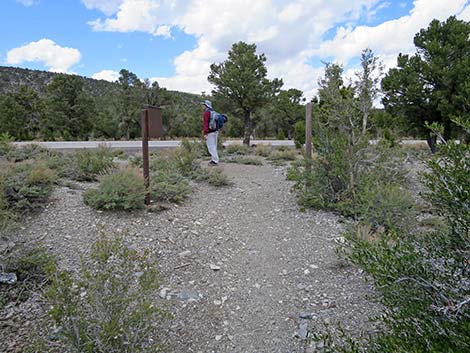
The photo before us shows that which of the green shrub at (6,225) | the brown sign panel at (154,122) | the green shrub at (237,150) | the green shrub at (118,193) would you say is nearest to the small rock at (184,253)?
the green shrub at (118,193)

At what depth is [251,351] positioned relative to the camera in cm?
252

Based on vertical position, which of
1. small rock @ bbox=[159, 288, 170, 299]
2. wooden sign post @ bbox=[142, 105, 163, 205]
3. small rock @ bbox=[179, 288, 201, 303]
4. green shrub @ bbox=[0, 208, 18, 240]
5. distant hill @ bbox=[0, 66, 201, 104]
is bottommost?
small rock @ bbox=[179, 288, 201, 303]

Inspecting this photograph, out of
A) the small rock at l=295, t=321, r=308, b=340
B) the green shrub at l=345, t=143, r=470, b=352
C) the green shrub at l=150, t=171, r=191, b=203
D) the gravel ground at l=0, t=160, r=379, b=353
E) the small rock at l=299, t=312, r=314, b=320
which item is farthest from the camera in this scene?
the green shrub at l=150, t=171, r=191, b=203

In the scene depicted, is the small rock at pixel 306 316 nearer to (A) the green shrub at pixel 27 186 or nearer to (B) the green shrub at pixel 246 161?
(A) the green shrub at pixel 27 186

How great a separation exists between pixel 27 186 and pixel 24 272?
2.04 metres

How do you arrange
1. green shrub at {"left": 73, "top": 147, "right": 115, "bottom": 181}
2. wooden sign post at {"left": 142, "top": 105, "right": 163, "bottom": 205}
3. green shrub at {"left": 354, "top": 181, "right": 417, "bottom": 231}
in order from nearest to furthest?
green shrub at {"left": 354, "top": 181, "right": 417, "bottom": 231} → wooden sign post at {"left": 142, "top": 105, "right": 163, "bottom": 205} → green shrub at {"left": 73, "top": 147, "right": 115, "bottom": 181}

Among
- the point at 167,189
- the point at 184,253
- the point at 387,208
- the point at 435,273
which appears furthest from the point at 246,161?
the point at 435,273

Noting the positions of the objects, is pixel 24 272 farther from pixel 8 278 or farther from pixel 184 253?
pixel 184 253

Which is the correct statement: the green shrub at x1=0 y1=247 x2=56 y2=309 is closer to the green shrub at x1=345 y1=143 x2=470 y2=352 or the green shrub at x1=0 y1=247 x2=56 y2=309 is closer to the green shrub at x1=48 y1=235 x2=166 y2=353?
the green shrub at x1=48 y1=235 x2=166 y2=353

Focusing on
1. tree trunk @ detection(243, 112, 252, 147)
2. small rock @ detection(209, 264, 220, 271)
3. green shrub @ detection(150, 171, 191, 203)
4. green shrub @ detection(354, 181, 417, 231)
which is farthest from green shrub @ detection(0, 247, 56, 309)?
tree trunk @ detection(243, 112, 252, 147)

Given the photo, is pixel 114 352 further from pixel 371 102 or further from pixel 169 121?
pixel 169 121

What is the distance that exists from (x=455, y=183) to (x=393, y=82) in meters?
12.1

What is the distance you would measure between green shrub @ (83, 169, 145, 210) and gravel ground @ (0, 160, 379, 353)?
146 millimetres

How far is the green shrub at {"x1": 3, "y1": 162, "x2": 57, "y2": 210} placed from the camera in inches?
179
